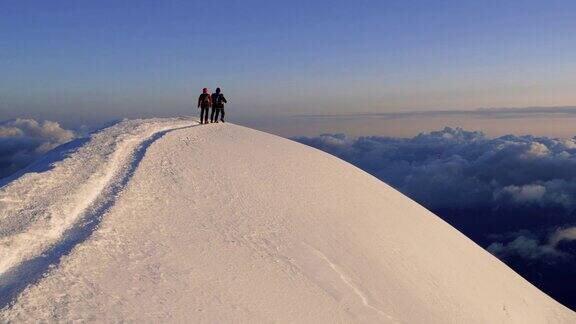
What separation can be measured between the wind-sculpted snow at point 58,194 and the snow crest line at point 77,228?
0.02 meters

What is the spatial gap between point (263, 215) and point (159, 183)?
3.93m

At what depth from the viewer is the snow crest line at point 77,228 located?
35.4 ft

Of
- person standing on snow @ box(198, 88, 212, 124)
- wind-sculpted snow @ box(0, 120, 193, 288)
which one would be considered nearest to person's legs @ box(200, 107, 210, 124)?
person standing on snow @ box(198, 88, 212, 124)

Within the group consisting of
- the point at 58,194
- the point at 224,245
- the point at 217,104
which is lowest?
the point at 224,245

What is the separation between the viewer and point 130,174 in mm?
17453

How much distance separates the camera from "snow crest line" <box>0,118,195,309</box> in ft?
35.4

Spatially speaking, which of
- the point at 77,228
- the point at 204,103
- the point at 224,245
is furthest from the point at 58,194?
the point at 204,103

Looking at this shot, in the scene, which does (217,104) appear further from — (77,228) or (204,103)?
(77,228)

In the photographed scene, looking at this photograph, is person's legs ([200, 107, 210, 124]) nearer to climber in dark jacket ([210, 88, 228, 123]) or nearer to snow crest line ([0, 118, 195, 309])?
climber in dark jacket ([210, 88, 228, 123])

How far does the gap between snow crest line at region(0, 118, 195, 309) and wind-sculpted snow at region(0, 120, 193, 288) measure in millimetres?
25

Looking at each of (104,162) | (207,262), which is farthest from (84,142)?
(207,262)

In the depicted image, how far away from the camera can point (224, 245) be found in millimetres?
14211

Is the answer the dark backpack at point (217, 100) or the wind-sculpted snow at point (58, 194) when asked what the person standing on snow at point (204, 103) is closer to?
the dark backpack at point (217, 100)

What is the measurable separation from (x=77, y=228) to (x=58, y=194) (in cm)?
230
